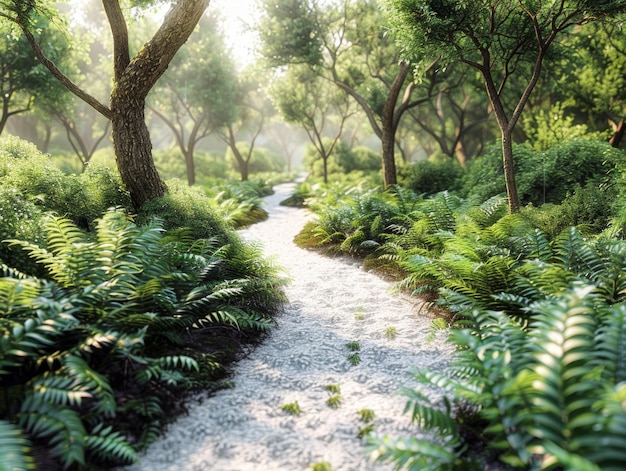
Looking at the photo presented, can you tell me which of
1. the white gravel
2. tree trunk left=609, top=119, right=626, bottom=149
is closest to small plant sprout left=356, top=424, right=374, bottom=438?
the white gravel

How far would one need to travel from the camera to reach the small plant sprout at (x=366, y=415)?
10.8 ft

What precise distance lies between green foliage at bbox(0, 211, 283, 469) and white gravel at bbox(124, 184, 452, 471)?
1.03 ft

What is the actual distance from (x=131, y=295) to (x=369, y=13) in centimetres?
1445

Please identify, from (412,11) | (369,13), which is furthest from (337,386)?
(369,13)

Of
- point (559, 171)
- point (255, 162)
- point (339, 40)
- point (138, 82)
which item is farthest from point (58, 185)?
point (255, 162)

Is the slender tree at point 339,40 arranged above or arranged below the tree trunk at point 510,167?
above

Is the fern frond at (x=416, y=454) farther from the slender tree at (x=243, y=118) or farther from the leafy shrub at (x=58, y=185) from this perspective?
the slender tree at (x=243, y=118)

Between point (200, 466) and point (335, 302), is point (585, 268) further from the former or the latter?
point (200, 466)

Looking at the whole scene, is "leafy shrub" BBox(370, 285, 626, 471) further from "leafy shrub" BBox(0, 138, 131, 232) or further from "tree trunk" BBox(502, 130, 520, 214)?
"leafy shrub" BBox(0, 138, 131, 232)

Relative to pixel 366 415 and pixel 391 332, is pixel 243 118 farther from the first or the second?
pixel 366 415

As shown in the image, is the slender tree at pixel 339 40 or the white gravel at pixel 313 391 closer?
the white gravel at pixel 313 391

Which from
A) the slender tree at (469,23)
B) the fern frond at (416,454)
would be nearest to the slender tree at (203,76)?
the slender tree at (469,23)

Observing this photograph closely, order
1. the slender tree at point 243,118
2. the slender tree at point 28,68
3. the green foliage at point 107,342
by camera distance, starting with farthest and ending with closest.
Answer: the slender tree at point 243,118
the slender tree at point 28,68
the green foliage at point 107,342

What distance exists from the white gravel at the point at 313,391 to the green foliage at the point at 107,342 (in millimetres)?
314
